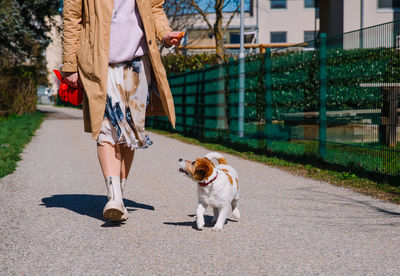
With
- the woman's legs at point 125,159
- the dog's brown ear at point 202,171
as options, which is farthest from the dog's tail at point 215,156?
the woman's legs at point 125,159

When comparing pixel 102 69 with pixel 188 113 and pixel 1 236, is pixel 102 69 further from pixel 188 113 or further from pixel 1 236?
pixel 188 113

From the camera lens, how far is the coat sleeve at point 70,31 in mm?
4355

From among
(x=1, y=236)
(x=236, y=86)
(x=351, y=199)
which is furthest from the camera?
(x=236, y=86)

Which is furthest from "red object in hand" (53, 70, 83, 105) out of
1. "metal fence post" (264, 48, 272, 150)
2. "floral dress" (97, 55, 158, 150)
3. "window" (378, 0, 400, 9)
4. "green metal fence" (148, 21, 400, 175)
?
"window" (378, 0, 400, 9)

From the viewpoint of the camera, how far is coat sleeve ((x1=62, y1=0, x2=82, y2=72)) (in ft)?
14.3

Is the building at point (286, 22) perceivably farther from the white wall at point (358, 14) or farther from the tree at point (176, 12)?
the white wall at point (358, 14)

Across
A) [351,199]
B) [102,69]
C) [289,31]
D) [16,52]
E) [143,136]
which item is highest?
[289,31]

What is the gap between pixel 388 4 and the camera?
23.9 meters

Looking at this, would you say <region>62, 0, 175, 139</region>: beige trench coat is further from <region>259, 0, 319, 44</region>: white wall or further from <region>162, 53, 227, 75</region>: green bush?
<region>259, 0, 319, 44</region>: white wall

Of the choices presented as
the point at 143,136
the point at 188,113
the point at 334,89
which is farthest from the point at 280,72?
the point at 188,113

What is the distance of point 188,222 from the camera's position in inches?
180

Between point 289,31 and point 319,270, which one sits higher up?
point 289,31

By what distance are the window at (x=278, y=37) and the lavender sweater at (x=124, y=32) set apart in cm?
3290

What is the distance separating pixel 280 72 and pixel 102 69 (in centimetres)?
539
